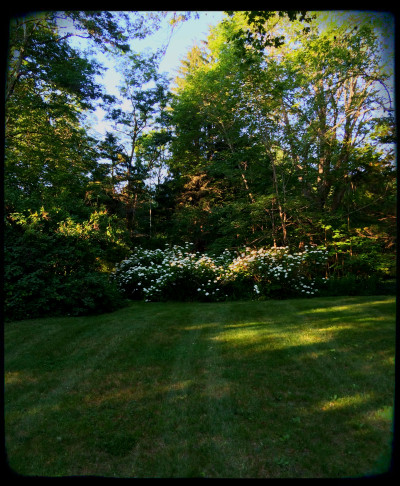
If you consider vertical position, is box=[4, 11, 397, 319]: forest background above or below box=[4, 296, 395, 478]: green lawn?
above

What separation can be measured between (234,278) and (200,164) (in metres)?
8.37

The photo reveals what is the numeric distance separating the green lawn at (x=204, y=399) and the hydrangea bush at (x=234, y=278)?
300 centimetres

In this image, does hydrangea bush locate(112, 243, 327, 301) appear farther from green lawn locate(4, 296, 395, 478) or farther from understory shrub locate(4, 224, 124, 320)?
green lawn locate(4, 296, 395, 478)

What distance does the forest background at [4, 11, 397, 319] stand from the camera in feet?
23.3

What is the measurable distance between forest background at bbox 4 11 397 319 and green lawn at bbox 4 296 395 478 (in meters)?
2.74

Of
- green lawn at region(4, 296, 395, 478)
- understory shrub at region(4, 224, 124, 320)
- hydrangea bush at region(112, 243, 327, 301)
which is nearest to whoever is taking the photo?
green lawn at region(4, 296, 395, 478)

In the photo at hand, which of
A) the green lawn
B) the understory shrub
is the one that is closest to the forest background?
the understory shrub

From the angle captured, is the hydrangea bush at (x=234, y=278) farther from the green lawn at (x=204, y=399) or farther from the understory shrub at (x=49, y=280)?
the green lawn at (x=204, y=399)

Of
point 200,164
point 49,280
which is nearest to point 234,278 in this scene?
point 49,280

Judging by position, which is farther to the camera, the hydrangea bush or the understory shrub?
the hydrangea bush

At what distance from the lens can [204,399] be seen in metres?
2.82

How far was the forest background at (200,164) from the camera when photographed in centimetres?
709
